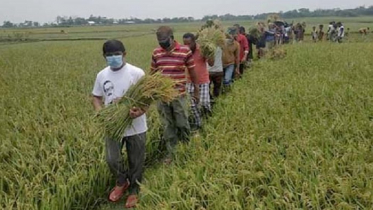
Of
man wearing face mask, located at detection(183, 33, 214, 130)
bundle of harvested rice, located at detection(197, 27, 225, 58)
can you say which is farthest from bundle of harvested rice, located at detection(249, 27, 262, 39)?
man wearing face mask, located at detection(183, 33, 214, 130)

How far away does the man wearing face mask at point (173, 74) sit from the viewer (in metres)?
4.02

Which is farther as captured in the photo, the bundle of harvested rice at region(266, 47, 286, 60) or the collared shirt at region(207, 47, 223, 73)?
the bundle of harvested rice at region(266, 47, 286, 60)

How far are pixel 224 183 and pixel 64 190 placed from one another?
145 centimetres

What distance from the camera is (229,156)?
359cm

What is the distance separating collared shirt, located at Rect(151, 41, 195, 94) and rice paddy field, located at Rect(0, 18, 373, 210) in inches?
32.5

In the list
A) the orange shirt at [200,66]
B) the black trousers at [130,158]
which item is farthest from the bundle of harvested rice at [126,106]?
the orange shirt at [200,66]

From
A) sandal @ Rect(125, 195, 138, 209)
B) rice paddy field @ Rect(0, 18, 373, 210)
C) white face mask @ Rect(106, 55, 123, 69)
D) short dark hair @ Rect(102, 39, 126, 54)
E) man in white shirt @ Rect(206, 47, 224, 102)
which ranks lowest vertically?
sandal @ Rect(125, 195, 138, 209)

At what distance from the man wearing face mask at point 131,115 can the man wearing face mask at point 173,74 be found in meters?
0.66

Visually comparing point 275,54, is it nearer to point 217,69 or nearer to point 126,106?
point 217,69

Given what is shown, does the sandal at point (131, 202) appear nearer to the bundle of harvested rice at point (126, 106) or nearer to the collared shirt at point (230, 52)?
the bundle of harvested rice at point (126, 106)

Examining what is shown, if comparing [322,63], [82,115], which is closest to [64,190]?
[82,115]

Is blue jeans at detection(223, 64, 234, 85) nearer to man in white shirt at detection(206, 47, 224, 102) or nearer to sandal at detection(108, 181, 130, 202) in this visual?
man in white shirt at detection(206, 47, 224, 102)

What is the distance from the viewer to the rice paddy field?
2.96 metres

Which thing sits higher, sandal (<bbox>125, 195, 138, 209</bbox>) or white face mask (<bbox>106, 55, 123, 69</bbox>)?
white face mask (<bbox>106, 55, 123, 69</bbox>)
